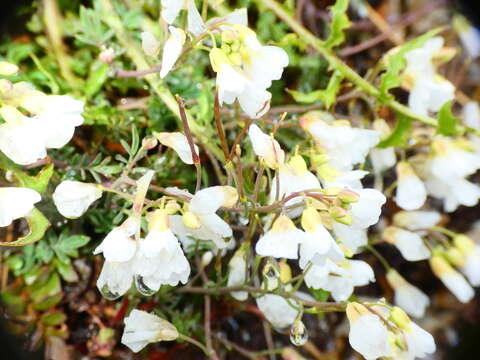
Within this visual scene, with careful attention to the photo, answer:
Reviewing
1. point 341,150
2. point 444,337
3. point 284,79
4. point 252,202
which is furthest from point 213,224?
point 444,337

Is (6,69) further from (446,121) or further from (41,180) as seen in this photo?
(446,121)

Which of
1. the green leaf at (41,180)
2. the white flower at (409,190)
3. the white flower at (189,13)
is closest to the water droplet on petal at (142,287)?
the green leaf at (41,180)

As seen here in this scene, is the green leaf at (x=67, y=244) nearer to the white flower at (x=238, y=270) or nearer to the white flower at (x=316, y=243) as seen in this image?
the white flower at (x=238, y=270)

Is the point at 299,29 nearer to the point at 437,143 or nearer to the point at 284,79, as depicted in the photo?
the point at 284,79

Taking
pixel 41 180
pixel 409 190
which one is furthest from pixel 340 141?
pixel 41 180

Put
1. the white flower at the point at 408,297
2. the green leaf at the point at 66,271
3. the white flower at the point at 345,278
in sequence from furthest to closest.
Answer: the white flower at the point at 408,297 < the green leaf at the point at 66,271 < the white flower at the point at 345,278

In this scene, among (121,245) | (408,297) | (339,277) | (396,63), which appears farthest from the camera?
(408,297)
